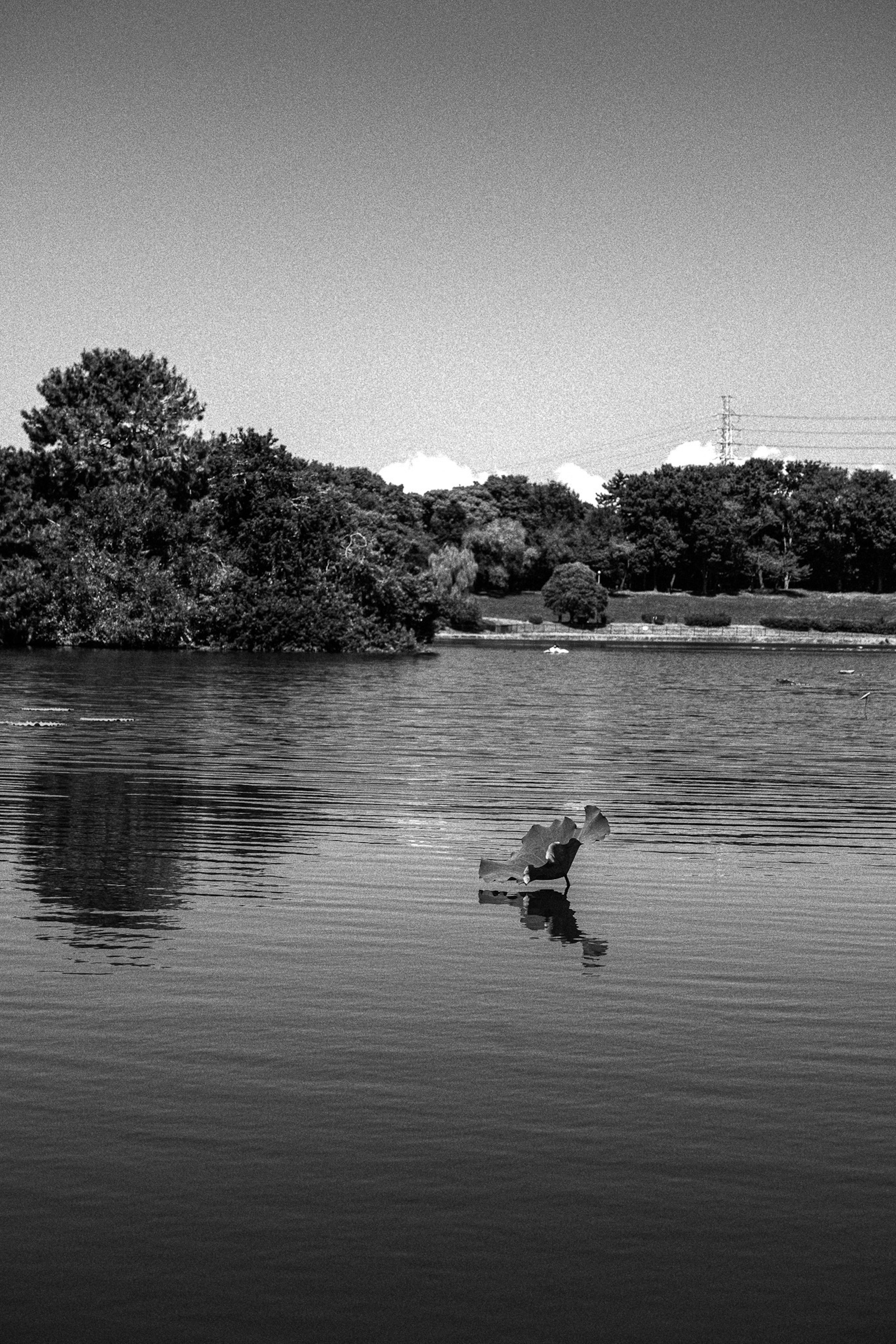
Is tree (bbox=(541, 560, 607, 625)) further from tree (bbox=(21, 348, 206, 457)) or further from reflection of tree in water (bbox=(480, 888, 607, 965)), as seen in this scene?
reflection of tree in water (bbox=(480, 888, 607, 965))

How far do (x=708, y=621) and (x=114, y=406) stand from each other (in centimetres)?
6729

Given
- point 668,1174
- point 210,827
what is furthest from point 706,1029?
point 210,827

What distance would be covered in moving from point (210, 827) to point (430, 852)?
271 centimetres

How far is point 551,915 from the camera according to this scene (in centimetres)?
1102

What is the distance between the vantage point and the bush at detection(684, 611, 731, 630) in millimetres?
135375

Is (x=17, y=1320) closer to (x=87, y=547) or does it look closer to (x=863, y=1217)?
(x=863, y=1217)

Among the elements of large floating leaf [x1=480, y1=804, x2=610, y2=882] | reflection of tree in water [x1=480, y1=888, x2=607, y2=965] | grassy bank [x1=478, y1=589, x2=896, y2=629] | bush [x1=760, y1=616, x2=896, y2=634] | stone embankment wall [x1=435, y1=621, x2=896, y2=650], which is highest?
grassy bank [x1=478, y1=589, x2=896, y2=629]

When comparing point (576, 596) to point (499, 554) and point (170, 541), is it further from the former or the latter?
point (170, 541)

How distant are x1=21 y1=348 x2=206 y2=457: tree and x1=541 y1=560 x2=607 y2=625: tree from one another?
55305 millimetres

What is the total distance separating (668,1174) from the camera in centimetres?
584

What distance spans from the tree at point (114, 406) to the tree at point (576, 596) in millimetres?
55305

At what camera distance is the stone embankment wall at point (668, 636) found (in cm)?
12019

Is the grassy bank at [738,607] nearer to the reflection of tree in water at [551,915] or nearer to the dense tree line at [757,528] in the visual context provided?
the dense tree line at [757,528]

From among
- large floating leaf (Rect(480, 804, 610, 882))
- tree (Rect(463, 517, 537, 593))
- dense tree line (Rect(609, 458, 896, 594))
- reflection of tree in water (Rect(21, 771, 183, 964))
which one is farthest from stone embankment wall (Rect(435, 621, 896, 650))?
large floating leaf (Rect(480, 804, 610, 882))
